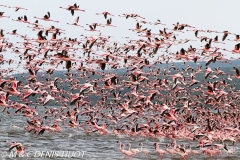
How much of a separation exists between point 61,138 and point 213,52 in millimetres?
20229

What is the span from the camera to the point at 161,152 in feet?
120

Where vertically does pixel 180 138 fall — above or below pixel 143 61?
below

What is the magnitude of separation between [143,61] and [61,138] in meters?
13.8

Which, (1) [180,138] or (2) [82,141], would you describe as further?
(1) [180,138]

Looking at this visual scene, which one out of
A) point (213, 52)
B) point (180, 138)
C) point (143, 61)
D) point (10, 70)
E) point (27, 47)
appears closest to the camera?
point (213, 52)

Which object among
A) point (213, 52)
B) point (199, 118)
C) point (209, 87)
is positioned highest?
point (213, 52)

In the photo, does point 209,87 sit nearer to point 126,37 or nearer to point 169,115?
point 169,115

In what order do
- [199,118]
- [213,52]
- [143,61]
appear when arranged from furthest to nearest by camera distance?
[199,118] → [143,61] → [213,52]

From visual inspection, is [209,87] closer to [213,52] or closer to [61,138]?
[213,52]

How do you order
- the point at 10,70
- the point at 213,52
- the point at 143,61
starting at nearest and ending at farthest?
the point at 213,52
the point at 143,61
the point at 10,70

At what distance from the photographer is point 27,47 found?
3634 cm

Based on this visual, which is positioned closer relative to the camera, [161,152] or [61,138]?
[161,152]

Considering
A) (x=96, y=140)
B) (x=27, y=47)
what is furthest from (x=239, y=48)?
(x=96, y=140)

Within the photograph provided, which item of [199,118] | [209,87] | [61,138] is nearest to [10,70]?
[61,138]
